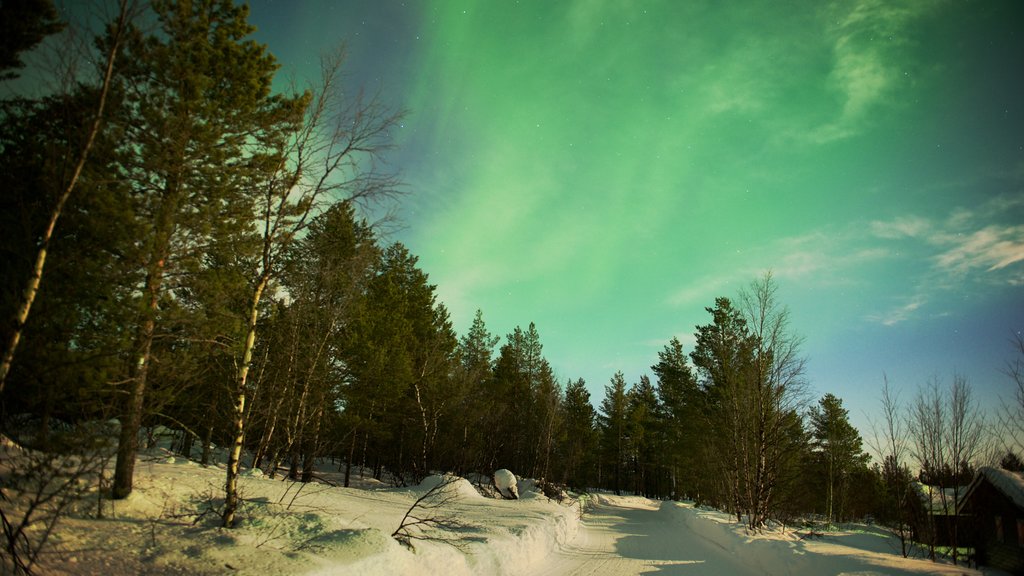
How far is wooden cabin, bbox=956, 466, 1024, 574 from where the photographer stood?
576 inches

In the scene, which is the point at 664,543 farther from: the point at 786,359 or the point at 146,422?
the point at 146,422

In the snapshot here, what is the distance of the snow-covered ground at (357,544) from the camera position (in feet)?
16.3

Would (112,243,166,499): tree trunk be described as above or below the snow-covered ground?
above

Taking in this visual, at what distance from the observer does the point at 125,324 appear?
697 cm

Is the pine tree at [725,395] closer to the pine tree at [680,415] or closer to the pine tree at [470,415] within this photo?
the pine tree at [680,415]

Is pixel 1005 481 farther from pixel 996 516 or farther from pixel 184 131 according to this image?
pixel 184 131

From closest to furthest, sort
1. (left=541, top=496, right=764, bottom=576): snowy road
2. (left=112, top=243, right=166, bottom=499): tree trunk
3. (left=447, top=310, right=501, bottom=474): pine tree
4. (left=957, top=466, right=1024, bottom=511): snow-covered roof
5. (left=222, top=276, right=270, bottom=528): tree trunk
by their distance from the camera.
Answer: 1. (left=222, top=276, right=270, bottom=528): tree trunk
2. (left=112, top=243, right=166, bottom=499): tree trunk
3. (left=541, top=496, right=764, bottom=576): snowy road
4. (left=957, top=466, right=1024, bottom=511): snow-covered roof
5. (left=447, top=310, right=501, bottom=474): pine tree

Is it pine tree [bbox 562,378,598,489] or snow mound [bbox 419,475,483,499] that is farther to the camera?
pine tree [bbox 562,378,598,489]

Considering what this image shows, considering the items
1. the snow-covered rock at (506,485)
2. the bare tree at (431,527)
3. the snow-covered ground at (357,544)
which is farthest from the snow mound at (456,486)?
the bare tree at (431,527)

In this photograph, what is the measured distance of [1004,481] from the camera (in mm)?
15094

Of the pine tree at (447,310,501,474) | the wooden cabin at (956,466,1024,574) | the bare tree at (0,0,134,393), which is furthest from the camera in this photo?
the pine tree at (447,310,501,474)

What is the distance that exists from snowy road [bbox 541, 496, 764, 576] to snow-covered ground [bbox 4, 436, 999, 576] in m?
0.05

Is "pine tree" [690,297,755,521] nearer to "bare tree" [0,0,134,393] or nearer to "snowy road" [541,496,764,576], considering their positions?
"snowy road" [541,496,764,576]

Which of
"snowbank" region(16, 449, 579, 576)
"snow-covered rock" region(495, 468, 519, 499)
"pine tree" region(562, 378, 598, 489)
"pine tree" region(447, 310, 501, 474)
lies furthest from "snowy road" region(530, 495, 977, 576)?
"pine tree" region(562, 378, 598, 489)
